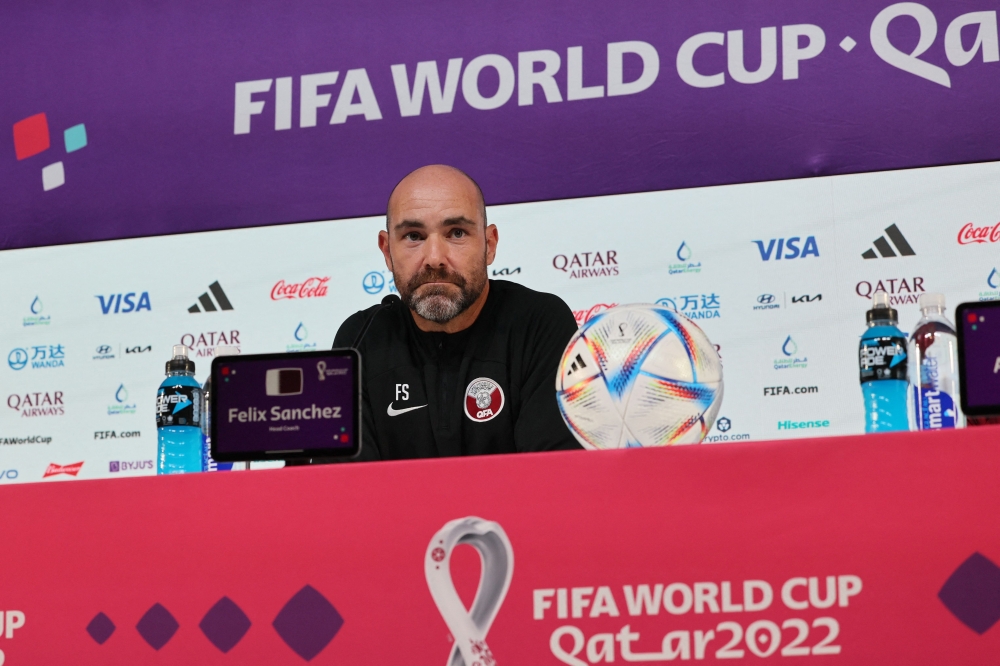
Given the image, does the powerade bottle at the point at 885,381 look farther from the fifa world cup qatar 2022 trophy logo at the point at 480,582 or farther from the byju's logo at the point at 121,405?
the byju's logo at the point at 121,405

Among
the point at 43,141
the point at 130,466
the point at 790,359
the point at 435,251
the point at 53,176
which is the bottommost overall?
the point at 130,466

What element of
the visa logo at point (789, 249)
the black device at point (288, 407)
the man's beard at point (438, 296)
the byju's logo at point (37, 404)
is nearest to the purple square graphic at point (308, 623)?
the black device at point (288, 407)

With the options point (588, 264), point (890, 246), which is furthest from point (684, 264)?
point (890, 246)

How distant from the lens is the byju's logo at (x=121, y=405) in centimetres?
358

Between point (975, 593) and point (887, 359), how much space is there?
0.41 meters

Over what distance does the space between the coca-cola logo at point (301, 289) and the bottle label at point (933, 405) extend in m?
2.41

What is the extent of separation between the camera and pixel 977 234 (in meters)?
3.08

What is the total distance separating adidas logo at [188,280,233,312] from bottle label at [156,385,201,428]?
202 centimetres

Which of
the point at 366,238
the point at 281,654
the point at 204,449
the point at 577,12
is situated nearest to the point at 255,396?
the point at 281,654

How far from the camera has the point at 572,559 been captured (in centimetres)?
102

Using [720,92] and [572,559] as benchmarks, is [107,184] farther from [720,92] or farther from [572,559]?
[572,559]

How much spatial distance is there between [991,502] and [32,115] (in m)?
3.64

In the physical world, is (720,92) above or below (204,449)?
above

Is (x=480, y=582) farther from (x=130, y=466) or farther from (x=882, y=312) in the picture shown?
(x=130, y=466)
